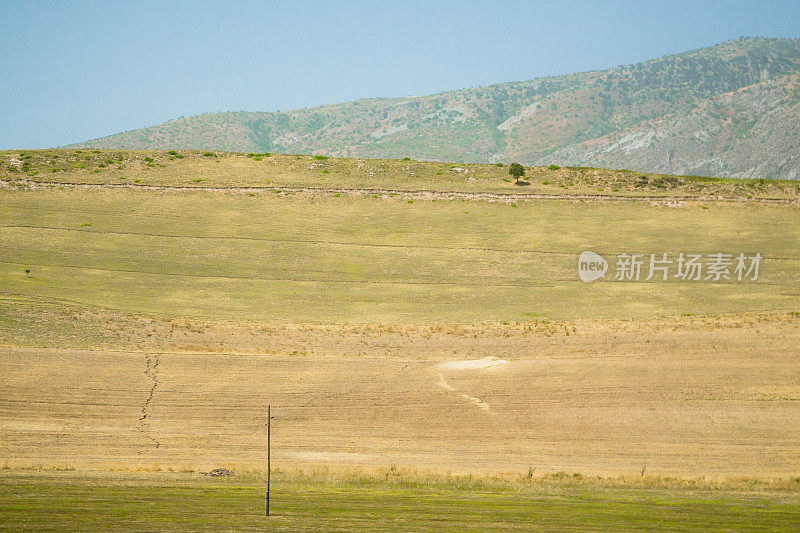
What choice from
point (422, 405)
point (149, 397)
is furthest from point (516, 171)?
point (149, 397)

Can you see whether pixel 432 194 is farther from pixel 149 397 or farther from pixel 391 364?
pixel 149 397

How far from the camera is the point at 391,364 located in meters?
28.3

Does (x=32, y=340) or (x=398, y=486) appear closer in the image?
(x=398, y=486)

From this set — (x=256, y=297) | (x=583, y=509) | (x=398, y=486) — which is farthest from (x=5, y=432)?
(x=256, y=297)

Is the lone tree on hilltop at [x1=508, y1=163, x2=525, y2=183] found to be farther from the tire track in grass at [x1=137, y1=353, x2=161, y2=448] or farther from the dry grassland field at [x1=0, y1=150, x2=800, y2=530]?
the tire track in grass at [x1=137, y1=353, x2=161, y2=448]

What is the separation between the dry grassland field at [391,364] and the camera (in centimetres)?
1458

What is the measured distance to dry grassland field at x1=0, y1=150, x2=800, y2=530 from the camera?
574 inches

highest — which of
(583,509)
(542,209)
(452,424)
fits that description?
(542,209)

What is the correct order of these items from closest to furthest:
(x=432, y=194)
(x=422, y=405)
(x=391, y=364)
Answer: (x=422, y=405)
(x=391, y=364)
(x=432, y=194)

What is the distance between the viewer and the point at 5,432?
67.4ft

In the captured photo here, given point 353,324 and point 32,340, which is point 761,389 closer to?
point 353,324

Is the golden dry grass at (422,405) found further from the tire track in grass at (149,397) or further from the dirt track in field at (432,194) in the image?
the dirt track in field at (432,194)

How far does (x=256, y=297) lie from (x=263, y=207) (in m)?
23.2

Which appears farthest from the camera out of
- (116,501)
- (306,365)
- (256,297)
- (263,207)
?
(263,207)
